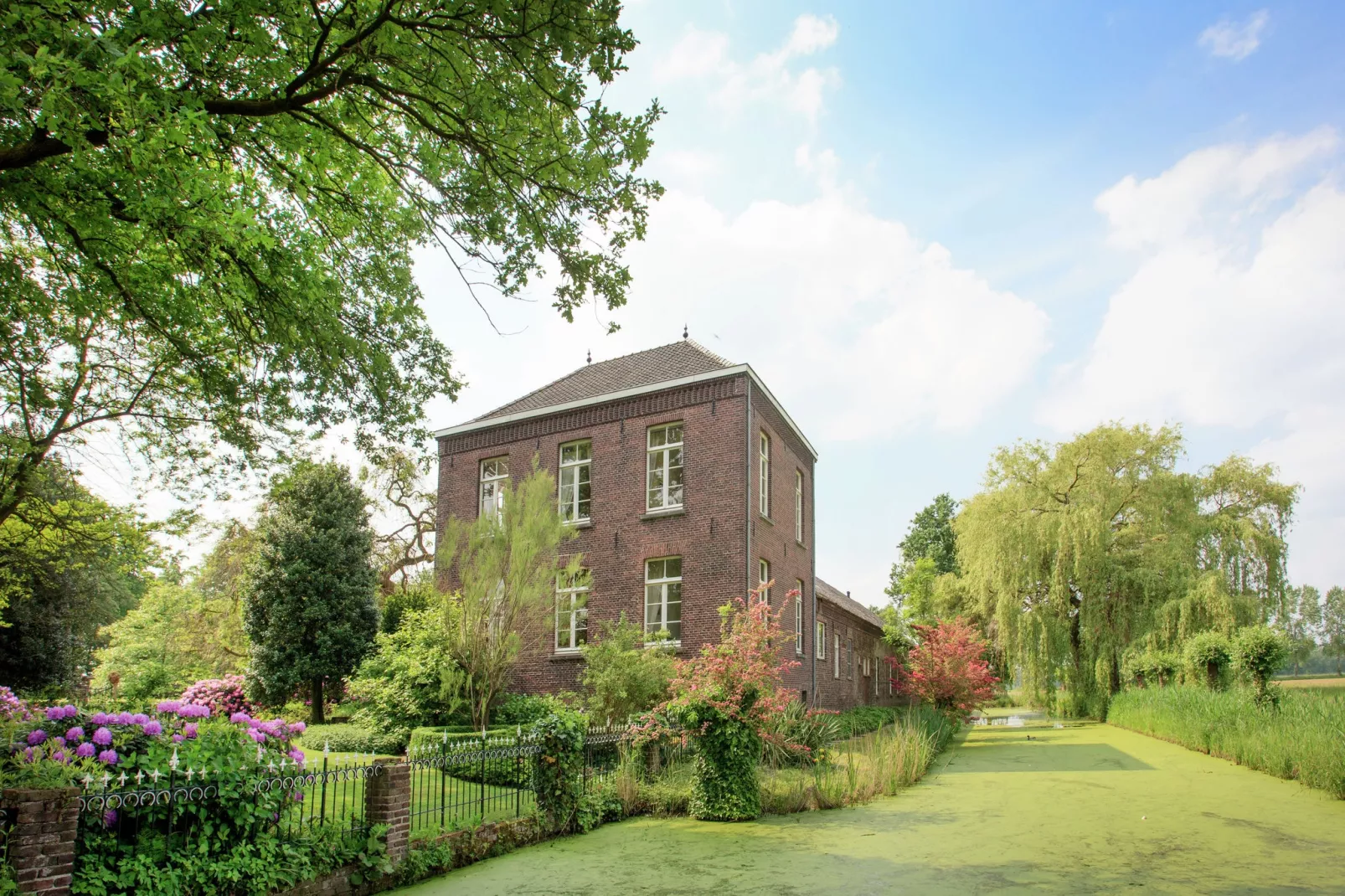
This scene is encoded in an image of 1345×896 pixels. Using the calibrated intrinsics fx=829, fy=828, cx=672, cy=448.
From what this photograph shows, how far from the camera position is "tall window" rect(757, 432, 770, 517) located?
1764cm

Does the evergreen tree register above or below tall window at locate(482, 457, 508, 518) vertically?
below

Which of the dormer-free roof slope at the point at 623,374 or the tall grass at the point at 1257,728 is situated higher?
the dormer-free roof slope at the point at 623,374

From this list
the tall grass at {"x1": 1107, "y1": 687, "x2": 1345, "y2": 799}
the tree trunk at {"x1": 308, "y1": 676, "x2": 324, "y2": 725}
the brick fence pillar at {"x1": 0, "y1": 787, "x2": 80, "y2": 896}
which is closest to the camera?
the brick fence pillar at {"x1": 0, "y1": 787, "x2": 80, "y2": 896}

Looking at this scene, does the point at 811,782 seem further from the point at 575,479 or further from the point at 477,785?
the point at 575,479

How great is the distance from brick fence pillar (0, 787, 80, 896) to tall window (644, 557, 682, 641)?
39.9ft

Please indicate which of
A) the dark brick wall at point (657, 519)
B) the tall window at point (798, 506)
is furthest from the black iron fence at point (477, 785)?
the tall window at point (798, 506)

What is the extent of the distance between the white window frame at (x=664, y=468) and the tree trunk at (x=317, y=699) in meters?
10.1

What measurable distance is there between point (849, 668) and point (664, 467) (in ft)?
38.4

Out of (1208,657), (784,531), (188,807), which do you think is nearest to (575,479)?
(784,531)

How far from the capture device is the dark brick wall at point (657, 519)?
16.2 metres

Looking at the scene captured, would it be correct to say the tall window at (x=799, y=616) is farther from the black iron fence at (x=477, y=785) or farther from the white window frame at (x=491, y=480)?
the black iron fence at (x=477, y=785)

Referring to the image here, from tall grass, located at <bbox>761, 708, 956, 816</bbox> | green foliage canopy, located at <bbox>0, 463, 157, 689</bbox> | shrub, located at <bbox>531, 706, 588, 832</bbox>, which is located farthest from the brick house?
shrub, located at <bbox>531, 706, 588, 832</bbox>

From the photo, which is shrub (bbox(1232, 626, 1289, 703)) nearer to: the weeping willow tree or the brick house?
the weeping willow tree

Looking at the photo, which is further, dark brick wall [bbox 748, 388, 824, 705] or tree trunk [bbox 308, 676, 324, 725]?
tree trunk [bbox 308, 676, 324, 725]
